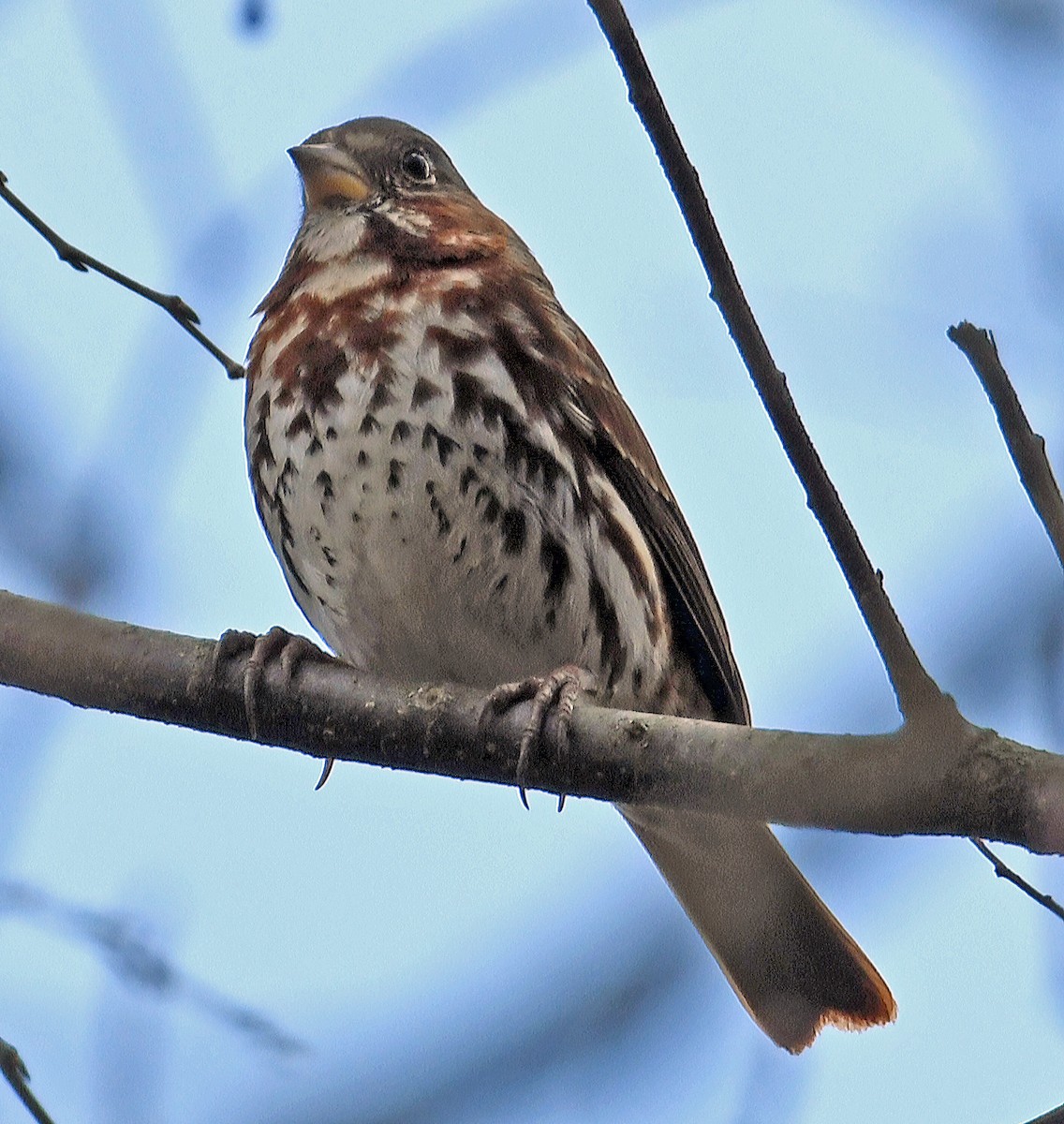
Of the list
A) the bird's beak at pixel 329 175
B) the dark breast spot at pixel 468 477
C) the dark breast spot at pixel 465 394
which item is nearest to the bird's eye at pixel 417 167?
the bird's beak at pixel 329 175

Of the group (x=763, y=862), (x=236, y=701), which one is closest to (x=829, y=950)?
(x=763, y=862)

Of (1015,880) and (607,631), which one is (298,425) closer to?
(607,631)

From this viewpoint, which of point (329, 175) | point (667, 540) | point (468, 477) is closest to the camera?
point (468, 477)

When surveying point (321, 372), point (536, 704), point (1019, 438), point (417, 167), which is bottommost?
point (536, 704)

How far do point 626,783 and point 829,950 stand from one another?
5.89 feet

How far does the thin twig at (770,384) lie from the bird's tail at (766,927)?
199cm

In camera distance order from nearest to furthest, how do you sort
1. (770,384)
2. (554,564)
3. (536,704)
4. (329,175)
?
(770,384) → (536,704) → (554,564) → (329,175)

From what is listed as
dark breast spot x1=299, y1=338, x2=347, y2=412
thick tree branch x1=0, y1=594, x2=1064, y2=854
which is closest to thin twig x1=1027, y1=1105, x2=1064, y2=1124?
thick tree branch x1=0, y1=594, x2=1064, y2=854

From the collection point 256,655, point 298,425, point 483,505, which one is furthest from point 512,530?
point 256,655

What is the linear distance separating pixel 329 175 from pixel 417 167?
1.06 ft

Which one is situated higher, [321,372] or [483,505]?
[321,372]

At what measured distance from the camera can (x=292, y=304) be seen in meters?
4.87

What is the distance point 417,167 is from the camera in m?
5.29

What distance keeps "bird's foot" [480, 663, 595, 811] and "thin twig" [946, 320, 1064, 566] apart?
1167 mm
